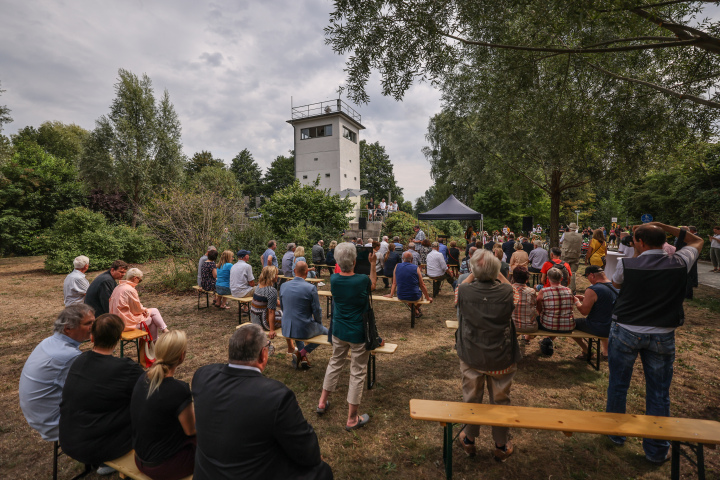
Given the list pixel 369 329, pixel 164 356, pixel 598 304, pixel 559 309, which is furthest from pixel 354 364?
pixel 598 304

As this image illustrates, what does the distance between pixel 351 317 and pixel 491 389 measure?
4.85 ft

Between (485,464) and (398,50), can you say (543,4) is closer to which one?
(398,50)

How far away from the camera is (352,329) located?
3.41m

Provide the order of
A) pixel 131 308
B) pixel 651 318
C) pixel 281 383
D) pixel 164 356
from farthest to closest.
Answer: pixel 131 308, pixel 651 318, pixel 164 356, pixel 281 383

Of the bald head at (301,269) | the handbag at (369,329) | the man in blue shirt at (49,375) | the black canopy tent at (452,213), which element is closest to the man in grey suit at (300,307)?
the bald head at (301,269)

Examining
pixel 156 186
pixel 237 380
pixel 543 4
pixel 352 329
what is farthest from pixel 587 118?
pixel 156 186

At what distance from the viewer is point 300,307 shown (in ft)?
14.6

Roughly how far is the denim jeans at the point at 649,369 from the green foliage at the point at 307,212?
499 inches

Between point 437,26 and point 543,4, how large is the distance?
56.4 inches

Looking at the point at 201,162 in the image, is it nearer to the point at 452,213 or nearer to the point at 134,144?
the point at 134,144

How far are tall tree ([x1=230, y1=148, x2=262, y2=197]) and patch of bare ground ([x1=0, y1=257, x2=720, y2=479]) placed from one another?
154 ft

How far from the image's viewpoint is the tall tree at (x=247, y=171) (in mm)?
52312

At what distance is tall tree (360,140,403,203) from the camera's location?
49.1 meters

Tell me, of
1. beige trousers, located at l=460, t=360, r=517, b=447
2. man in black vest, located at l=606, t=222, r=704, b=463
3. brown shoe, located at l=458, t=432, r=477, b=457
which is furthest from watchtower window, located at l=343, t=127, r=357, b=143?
brown shoe, located at l=458, t=432, r=477, b=457
